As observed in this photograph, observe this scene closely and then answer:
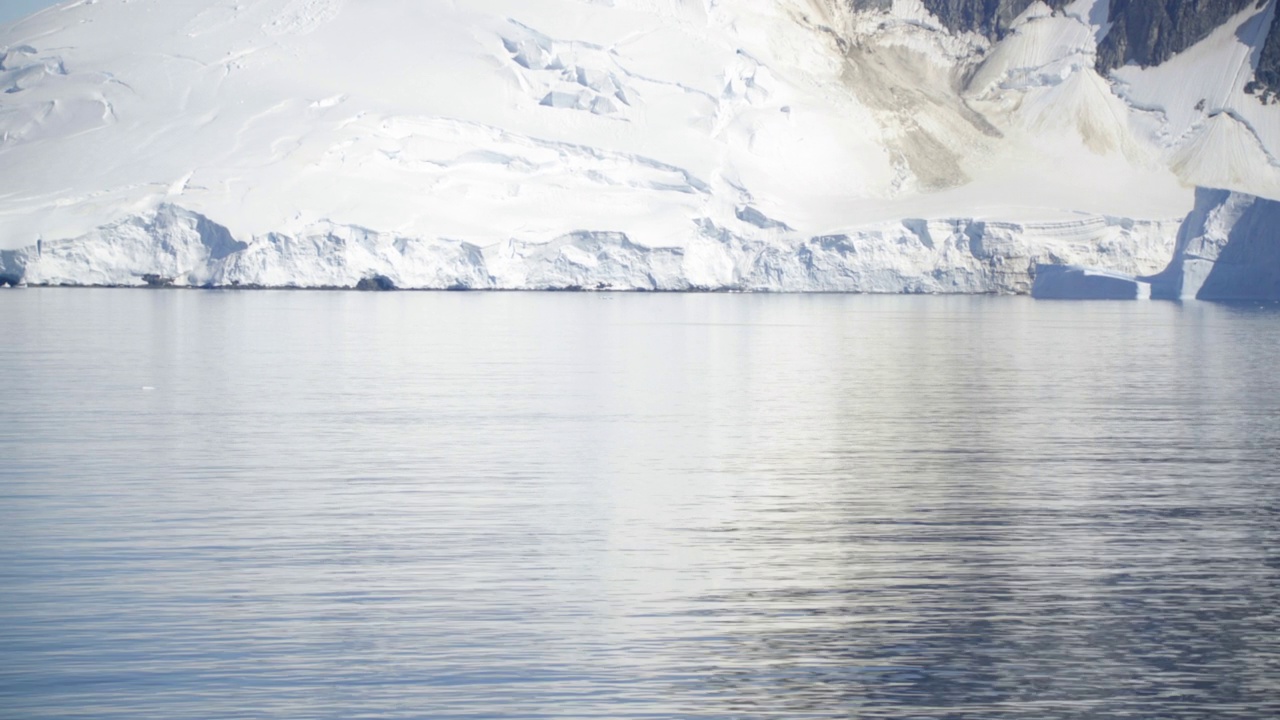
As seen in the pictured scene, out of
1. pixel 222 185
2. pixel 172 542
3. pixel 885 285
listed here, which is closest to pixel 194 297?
pixel 222 185

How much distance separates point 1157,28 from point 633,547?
82.6 meters

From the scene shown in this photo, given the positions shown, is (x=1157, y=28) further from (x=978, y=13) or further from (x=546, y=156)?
(x=546, y=156)

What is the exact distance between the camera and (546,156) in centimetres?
6362

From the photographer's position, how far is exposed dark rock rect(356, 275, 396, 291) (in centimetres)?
5603

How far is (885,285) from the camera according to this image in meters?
63.6

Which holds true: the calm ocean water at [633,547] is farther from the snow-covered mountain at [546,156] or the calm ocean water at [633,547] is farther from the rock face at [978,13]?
the rock face at [978,13]

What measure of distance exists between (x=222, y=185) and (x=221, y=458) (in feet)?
155

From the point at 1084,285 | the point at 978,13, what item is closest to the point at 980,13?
the point at 978,13

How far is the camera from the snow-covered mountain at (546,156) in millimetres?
56031

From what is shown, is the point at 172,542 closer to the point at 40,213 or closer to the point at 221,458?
the point at 221,458

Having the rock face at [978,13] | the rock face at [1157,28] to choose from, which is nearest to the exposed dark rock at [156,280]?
the rock face at [978,13]

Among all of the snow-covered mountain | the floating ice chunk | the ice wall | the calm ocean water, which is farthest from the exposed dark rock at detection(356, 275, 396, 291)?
the calm ocean water

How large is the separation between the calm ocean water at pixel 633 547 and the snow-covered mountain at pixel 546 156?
38310mm

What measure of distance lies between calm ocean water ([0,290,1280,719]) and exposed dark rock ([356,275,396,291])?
36653 millimetres
